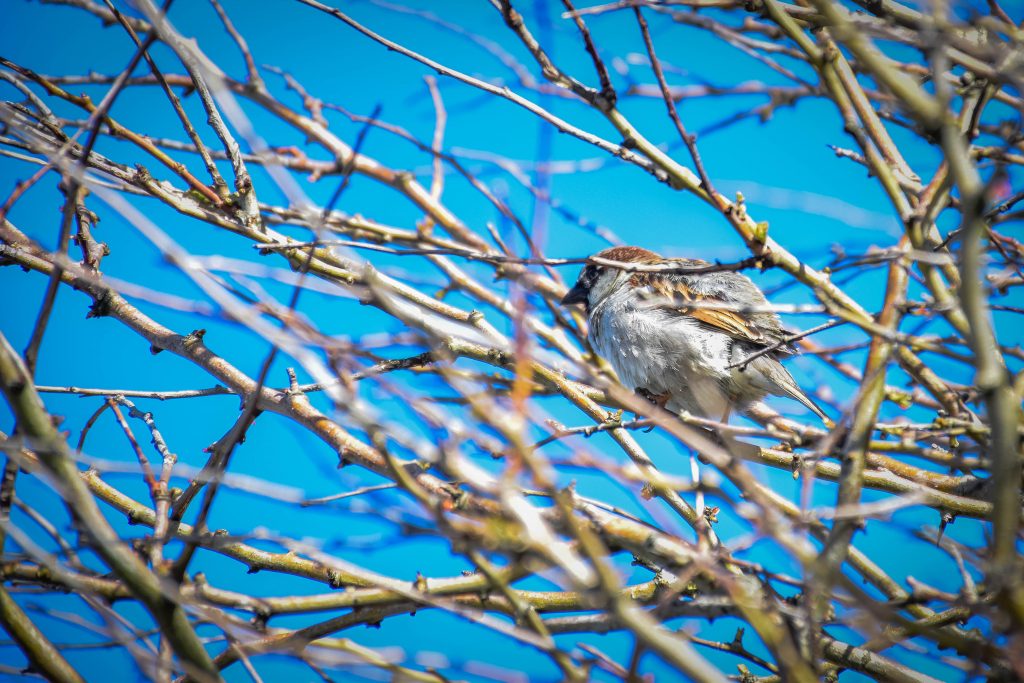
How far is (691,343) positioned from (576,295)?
42.1 inches

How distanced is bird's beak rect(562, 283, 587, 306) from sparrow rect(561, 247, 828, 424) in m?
0.10

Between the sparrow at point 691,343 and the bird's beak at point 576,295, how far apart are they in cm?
10

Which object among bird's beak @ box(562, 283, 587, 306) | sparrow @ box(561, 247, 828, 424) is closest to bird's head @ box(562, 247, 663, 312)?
bird's beak @ box(562, 283, 587, 306)

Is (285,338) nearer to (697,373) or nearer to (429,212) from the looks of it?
(429,212)

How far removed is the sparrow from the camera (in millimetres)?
4039

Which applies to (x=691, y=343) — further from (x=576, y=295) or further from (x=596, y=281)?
(x=596, y=281)

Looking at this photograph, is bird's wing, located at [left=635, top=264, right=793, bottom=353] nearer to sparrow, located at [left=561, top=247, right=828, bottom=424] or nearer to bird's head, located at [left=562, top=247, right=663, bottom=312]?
sparrow, located at [left=561, top=247, right=828, bottom=424]

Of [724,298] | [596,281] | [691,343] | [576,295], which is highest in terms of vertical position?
[596,281]

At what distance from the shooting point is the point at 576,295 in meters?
4.97

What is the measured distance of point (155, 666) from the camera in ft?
4.92

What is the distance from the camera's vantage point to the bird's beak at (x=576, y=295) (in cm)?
474

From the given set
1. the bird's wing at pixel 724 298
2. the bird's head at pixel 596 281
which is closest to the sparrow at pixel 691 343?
the bird's wing at pixel 724 298

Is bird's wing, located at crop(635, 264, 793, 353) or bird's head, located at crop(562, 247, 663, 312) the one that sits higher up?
bird's head, located at crop(562, 247, 663, 312)

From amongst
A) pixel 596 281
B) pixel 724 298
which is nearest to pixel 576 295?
pixel 596 281
